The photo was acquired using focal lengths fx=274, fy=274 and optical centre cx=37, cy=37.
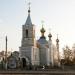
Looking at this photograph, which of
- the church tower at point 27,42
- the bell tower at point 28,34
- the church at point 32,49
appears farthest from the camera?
the bell tower at point 28,34

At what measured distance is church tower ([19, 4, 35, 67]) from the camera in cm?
7600

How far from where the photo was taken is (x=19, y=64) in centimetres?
7344

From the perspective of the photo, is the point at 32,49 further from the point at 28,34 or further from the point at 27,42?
the point at 28,34

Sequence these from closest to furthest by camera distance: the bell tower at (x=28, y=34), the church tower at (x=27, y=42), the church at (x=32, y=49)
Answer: the church tower at (x=27, y=42) < the church at (x=32, y=49) < the bell tower at (x=28, y=34)

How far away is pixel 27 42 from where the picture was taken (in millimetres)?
78500

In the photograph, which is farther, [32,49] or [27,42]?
[27,42]

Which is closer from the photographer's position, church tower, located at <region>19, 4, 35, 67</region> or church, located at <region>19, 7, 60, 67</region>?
church tower, located at <region>19, 4, 35, 67</region>

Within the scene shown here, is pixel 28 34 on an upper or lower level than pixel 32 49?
upper

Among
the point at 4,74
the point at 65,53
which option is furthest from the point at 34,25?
the point at 4,74

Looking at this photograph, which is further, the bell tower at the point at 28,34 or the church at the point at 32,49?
the bell tower at the point at 28,34

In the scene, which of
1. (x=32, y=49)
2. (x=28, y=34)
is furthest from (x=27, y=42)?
(x=32, y=49)

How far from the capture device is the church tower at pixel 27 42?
76.0m

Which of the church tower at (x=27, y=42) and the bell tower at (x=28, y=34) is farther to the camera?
the bell tower at (x=28, y=34)

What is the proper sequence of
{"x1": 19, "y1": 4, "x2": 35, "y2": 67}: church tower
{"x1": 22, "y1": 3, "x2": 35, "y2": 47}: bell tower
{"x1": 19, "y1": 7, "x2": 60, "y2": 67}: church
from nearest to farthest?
{"x1": 19, "y1": 4, "x2": 35, "y2": 67}: church tower, {"x1": 19, "y1": 7, "x2": 60, "y2": 67}: church, {"x1": 22, "y1": 3, "x2": 35, "y2": 47}: bell tower
